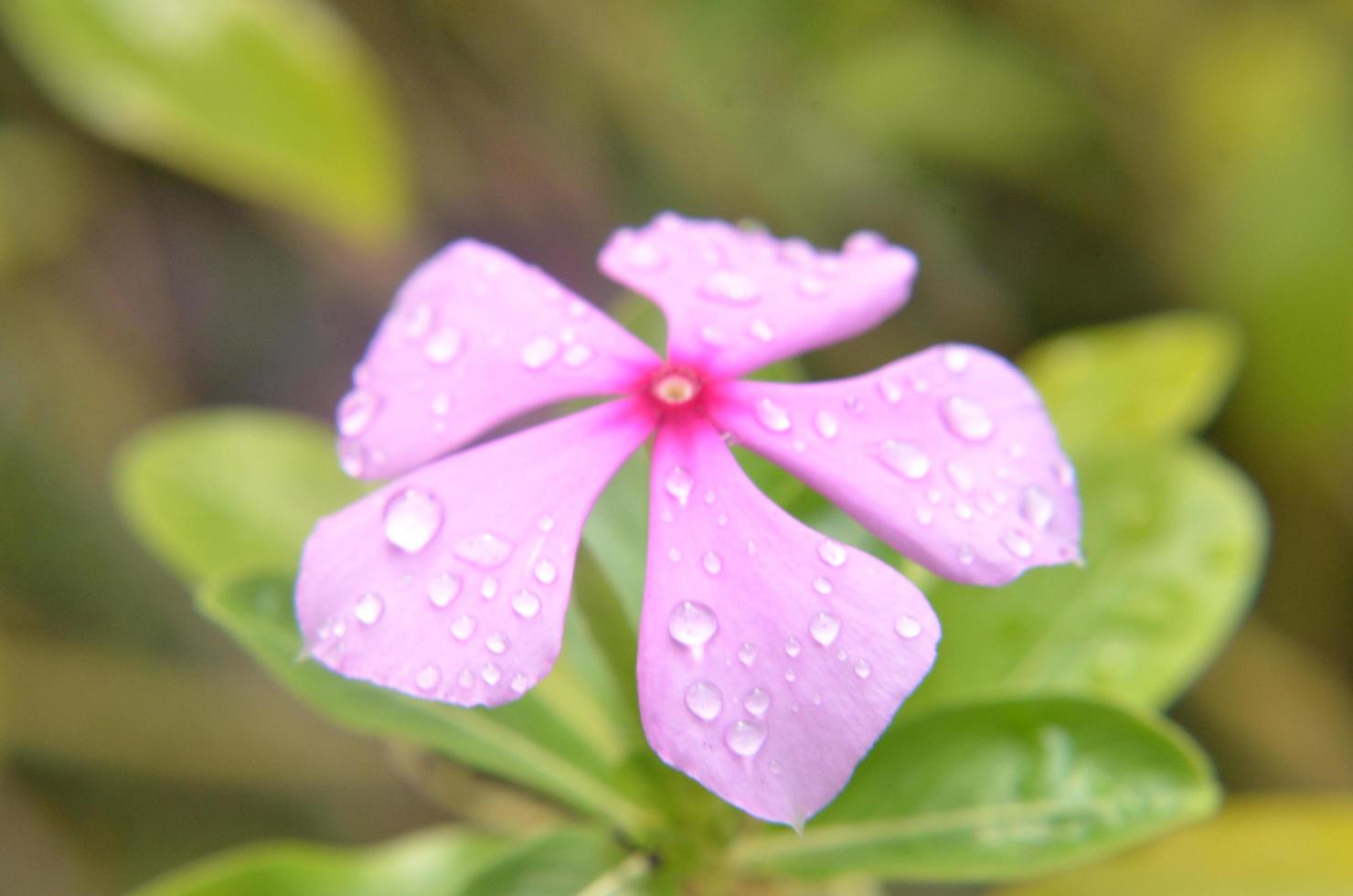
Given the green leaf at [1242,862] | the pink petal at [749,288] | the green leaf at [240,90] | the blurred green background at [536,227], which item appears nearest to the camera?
the pink petal at [749,288]

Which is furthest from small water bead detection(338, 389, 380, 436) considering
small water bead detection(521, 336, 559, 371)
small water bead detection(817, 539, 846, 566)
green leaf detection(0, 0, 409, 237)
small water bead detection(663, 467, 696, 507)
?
green leaf detection(0, 0, 409, 237)

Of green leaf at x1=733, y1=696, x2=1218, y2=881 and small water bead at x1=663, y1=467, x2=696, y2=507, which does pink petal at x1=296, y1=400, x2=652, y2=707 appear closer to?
small water bead at x1=663, y1=467, x2=696, y2=507

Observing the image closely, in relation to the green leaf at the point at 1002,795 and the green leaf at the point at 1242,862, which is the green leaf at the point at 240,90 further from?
the green leaf at the point at 1242,862

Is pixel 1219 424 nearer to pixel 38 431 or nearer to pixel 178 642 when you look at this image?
pixel 178 642

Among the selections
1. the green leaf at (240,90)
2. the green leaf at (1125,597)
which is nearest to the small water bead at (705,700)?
the green leaf at (1125,597)

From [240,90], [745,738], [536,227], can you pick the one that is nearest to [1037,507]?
[745,738]

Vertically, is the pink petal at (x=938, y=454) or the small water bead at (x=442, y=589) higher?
the pink petal at (x=938, y=454)
